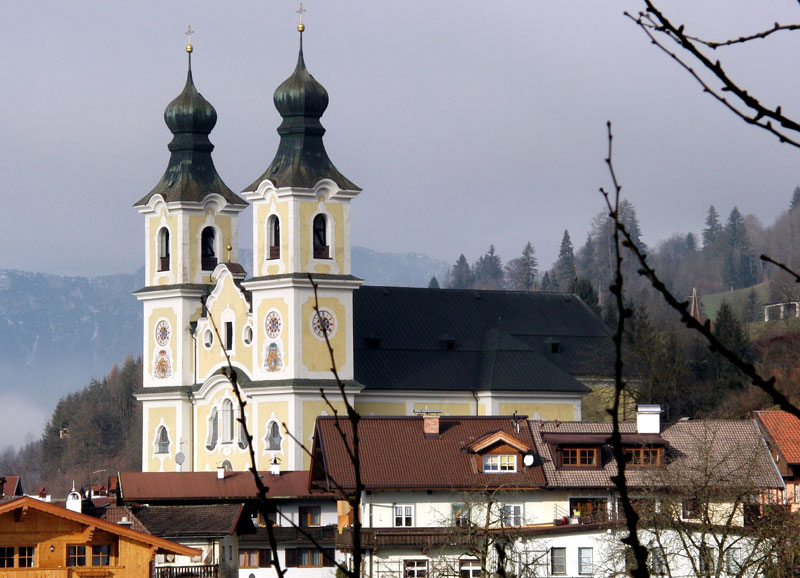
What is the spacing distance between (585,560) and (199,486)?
1844 centimetres

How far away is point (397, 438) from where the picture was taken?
53.3 meters

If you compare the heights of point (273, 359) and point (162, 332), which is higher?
point (162, 332)

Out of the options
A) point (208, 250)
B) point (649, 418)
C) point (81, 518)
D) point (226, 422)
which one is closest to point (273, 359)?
point (226, 422)

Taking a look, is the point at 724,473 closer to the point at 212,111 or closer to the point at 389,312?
the point at 389,312

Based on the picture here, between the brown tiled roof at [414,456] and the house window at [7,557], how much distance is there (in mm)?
10689

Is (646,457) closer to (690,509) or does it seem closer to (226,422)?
(690,509)

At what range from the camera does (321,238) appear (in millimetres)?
71625

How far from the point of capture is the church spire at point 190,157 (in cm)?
7688

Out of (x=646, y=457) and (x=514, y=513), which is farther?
(x=646, y=457)

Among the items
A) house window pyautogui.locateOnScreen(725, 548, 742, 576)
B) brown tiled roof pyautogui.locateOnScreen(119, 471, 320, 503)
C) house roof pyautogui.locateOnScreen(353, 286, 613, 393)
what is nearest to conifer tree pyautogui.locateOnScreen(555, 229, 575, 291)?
house roof pyautogui.locateOnScreen(353, 286, 613, 393)

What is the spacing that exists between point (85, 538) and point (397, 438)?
44.3 feet

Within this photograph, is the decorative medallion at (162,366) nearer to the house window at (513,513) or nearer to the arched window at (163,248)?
the arched window at (163,248)

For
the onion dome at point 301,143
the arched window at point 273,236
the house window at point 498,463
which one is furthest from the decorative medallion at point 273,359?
the house window at point 498,463

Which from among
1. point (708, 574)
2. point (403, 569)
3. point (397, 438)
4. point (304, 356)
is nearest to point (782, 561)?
point (708, 574)
